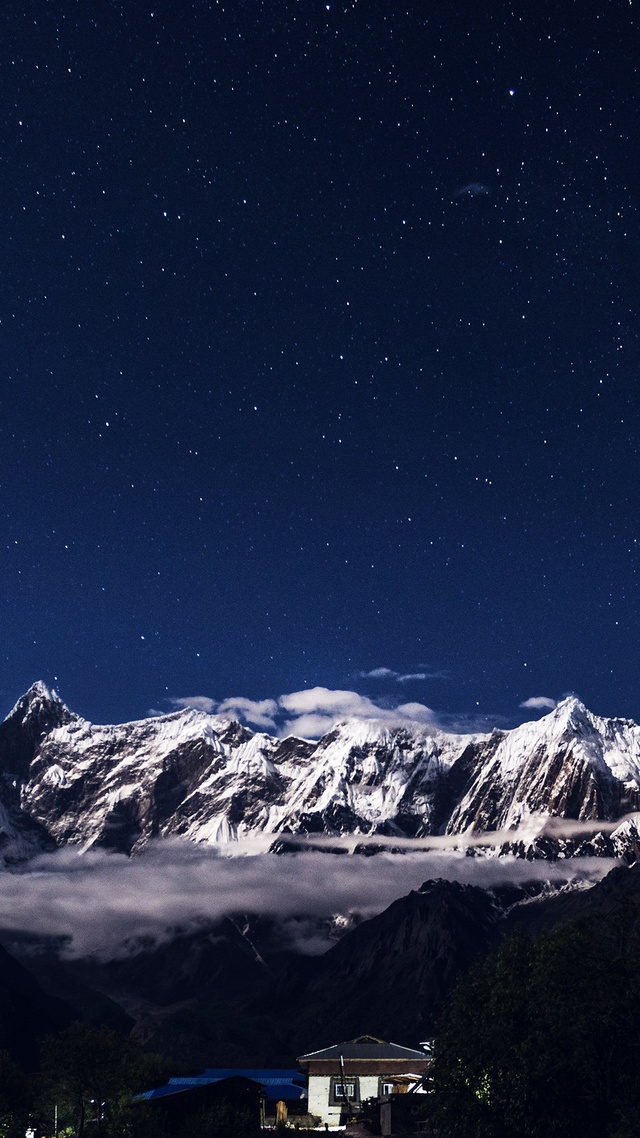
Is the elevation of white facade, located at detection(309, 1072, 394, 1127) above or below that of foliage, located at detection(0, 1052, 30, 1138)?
below

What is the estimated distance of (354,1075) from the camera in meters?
149

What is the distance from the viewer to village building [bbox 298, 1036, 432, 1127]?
13900 centimetres

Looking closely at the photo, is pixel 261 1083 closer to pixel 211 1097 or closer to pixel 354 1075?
pixel 211 1097

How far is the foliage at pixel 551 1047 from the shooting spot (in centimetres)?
5997

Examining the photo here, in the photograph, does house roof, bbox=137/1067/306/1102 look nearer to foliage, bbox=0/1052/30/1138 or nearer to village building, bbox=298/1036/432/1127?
Result: village building, bbox=298/1036/432/1127

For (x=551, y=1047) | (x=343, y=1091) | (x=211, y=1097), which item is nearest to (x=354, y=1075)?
(x=343, y=1091)

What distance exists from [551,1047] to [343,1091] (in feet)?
303

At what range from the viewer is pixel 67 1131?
117m

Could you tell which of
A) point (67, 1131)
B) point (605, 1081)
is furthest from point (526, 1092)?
point (67, 1131)

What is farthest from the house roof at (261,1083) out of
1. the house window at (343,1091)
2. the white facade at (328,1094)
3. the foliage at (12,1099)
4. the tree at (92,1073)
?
the foliage at (12,1099)

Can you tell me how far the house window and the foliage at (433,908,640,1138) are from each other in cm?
8409

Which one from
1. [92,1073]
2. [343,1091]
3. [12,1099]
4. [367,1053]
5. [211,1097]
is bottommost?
[343,1091]

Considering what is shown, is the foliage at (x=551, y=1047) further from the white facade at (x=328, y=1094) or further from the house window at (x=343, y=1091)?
the house window at (x=343, y=1091)

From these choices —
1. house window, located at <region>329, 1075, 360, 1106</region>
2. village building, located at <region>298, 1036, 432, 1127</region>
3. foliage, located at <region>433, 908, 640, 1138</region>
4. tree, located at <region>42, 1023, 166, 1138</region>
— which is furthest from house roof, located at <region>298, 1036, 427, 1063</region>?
foliage, located at <region>433, 908, 640, 1138</region>
